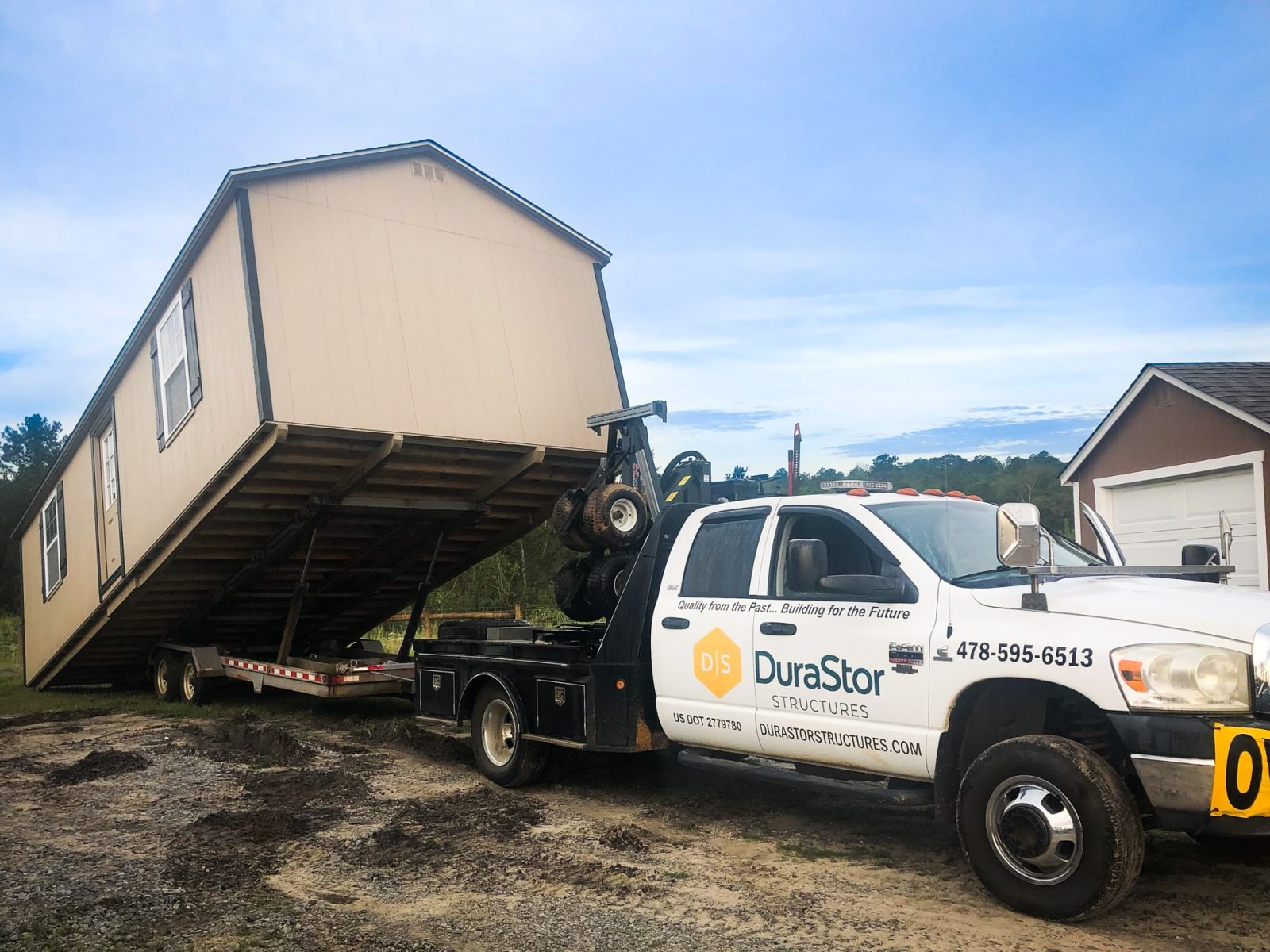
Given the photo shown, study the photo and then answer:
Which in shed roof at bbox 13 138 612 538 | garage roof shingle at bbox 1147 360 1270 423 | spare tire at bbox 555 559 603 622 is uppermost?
shed roof at bbox 13 138 612 538

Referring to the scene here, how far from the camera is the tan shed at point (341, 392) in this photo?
9.74 m

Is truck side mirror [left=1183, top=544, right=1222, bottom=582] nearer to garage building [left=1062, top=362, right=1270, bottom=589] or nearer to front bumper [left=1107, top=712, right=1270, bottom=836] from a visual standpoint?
front bumper [left=1107, top=712, right=1270, bottom=836]

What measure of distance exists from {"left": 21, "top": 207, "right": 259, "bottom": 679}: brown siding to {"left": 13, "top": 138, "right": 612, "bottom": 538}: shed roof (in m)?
0.13

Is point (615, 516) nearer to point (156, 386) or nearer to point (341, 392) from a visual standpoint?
point (341, 392)

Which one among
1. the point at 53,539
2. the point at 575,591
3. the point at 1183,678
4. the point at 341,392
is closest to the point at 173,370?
the point at 341,392

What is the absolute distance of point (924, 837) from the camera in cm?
631

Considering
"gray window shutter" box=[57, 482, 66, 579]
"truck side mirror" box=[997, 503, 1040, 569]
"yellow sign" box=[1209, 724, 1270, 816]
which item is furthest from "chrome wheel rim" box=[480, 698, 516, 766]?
"gray window shutter" box=[57, 482, 66, 579]

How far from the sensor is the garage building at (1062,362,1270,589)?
13.0 metres

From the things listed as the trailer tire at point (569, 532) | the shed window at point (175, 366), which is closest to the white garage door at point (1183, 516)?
the trailer tire at point (569, 532)

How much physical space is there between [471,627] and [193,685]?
257 inches

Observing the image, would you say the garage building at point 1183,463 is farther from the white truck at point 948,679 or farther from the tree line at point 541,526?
the white truck at point 948,679

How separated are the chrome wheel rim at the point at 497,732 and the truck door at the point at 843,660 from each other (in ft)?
8.40

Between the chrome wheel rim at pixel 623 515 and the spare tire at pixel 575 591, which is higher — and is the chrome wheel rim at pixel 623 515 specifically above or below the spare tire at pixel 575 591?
above

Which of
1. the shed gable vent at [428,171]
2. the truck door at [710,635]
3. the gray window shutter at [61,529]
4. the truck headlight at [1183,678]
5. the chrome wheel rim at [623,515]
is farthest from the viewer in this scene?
the gray window shutter at [61,529]
